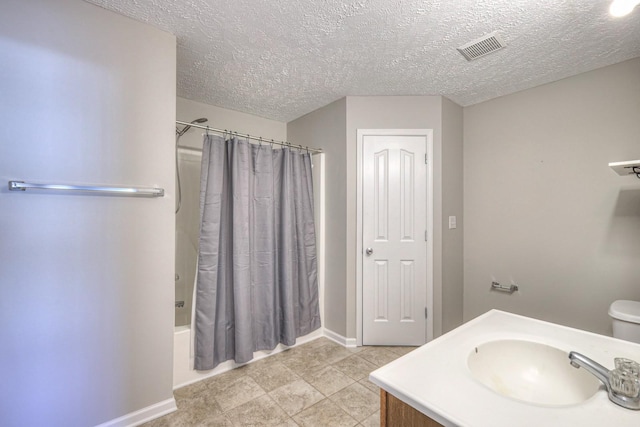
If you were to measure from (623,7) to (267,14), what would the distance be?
179cm

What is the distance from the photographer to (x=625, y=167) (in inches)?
68.7

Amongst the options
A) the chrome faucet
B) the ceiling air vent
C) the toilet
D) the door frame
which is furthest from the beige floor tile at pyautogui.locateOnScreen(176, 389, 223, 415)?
the ceiling air vent

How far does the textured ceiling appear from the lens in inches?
58.2

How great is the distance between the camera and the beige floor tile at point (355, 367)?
210cm

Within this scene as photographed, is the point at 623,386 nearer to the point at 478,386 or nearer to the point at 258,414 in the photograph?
the point at 478,386

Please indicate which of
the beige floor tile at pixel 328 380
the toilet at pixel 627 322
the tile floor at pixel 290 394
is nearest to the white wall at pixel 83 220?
the tile floor at pixel 290 394

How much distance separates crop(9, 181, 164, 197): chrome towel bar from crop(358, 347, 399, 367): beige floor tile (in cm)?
205

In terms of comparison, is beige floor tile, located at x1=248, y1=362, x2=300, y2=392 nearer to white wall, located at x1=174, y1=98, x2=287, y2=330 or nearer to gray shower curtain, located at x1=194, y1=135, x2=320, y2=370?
gray shower curtain, located at x1=194, y1=135, x2=320, y2=370

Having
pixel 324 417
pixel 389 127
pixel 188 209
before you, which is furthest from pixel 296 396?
pixel 389 127

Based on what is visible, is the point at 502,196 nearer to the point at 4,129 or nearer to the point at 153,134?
the point at 153,134

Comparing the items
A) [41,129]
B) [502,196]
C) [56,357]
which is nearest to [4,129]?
[41,129]

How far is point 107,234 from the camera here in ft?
4.91

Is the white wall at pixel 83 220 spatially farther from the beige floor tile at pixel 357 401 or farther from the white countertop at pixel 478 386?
the white countertop at pixel 478 386

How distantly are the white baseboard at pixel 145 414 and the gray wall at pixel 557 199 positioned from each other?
8.77 ft
